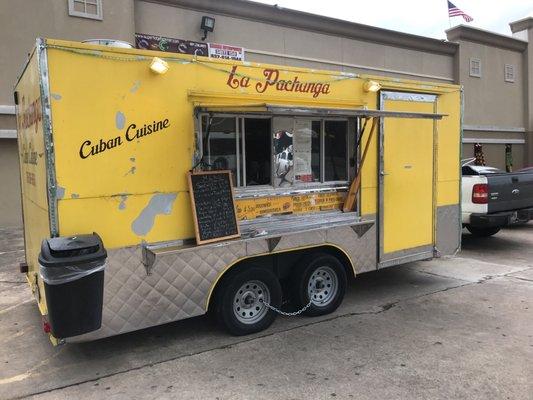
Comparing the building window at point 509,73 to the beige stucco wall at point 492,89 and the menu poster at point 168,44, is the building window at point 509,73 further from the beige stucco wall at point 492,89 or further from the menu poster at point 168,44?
the menu poster at point 168,44

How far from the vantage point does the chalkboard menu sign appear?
14.9 feet

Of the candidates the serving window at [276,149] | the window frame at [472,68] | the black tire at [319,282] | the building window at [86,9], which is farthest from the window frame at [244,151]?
the window frame at [472,68]

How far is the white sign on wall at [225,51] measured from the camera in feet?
41.3

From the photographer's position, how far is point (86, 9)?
11164mm

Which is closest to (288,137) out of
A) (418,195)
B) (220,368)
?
(418,195)

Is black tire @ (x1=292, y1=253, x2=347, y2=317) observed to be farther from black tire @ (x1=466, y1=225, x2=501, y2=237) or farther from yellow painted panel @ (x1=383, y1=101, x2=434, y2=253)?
black tire @ (x1=466, y1=225, x2=501, y2=237)

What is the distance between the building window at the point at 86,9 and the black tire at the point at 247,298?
28.9 feet

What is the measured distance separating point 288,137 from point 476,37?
57.7ft

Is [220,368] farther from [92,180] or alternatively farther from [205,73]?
[205,73]

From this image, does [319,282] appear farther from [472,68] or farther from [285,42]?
[472,68]

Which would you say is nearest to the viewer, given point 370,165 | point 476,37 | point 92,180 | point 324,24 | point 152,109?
point 92,180

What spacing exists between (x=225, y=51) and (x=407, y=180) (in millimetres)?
8059

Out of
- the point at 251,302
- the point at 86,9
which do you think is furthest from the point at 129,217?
the point at 86,9

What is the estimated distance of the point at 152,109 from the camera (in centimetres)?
431
